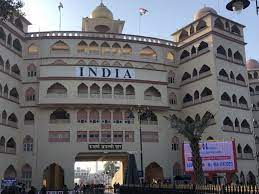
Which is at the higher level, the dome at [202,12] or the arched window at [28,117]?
the dome at [202,12]

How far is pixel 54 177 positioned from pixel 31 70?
14.6 metres

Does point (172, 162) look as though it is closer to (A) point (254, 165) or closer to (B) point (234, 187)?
(A) point (254, 165)

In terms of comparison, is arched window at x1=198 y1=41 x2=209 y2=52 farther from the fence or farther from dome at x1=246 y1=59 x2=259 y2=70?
the fence

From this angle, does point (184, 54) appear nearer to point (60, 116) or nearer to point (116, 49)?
point (116, 49)

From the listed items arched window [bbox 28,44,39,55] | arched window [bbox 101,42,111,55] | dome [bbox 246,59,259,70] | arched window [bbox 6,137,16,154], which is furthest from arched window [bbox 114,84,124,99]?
dome [bbox 246,59,259,70]

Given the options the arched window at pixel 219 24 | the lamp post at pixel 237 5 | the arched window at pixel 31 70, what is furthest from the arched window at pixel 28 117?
the lamp post at pixel 237 5

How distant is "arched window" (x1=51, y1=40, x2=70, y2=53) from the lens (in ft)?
167

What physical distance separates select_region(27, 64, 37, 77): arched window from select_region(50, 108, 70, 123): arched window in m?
5.86

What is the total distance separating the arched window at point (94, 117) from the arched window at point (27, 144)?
786cm

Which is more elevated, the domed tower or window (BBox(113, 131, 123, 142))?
the domed tower

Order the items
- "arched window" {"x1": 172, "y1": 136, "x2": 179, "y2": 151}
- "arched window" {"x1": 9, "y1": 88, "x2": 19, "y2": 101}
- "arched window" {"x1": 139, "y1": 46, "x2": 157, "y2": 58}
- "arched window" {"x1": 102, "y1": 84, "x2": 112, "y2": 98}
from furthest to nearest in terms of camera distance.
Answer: "arched window" {"x1": 139, "y1": 46, "x2": 157, "y2": 58} < "arched window" {"x1": 172, "y1": 136, "x2": 179, "y2": 151} < "arched window" {"x1": 102, "y1": 84, "x2": 112, "y2": 98} < "arched window" {"x1": 9, "y1": 88, "x2": 19, "y2": 101}

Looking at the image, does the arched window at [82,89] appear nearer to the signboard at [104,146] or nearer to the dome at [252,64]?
the signboard at [104,146]

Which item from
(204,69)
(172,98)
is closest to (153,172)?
(172,98)

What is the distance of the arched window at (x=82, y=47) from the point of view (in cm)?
5138
